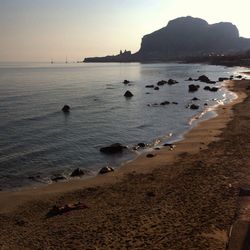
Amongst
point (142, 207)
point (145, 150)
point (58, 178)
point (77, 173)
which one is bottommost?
point (145, 150)

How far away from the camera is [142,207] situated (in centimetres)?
1773

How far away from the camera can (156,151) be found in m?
30.0

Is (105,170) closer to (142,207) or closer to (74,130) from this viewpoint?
(142,207)

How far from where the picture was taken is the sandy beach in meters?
14.6

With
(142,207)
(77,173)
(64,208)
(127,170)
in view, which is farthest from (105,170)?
(142,207)

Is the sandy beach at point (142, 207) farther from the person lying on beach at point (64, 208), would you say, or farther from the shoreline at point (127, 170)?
the person lying on beach at point (64, 208)

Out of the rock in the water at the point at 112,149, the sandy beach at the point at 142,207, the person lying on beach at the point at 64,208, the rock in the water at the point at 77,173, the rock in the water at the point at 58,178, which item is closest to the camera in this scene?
the sandy beach at the point at 142,207

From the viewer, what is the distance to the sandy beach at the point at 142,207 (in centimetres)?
1462

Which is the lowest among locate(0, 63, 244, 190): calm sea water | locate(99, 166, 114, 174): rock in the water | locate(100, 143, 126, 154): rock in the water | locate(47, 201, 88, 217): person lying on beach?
locate(0, 63, 244, 190): calm sea water

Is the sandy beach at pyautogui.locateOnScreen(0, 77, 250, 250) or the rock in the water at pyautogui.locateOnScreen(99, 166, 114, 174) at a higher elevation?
the sandy beach at pyautogui.locateOnScreen(0, 77, 250, 250)

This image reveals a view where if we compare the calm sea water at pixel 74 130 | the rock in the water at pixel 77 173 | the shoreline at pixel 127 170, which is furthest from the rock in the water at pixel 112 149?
the rock in the water at pixel 77 173

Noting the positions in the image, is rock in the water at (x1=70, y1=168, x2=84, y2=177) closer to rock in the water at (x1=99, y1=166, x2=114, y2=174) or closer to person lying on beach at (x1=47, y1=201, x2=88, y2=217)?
rock in the water at (x1=99, y1=166, x2=114, y2=174)

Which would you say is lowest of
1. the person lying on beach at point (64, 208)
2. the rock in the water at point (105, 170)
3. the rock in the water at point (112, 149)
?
the rock in the water at point (112, 149)

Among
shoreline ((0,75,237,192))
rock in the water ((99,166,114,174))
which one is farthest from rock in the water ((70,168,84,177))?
rock in the water ((99,166,114,174))
